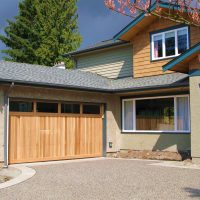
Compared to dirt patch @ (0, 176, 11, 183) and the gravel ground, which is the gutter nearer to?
the gravel ground

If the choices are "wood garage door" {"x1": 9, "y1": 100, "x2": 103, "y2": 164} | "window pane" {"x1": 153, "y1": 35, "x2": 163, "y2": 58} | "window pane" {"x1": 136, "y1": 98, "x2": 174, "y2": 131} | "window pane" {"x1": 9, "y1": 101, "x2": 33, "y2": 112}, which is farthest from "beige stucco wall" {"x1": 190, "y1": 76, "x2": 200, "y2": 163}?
"window pane" {"x1": 9, "y1": 101, "x2": 33, "y2": 112}

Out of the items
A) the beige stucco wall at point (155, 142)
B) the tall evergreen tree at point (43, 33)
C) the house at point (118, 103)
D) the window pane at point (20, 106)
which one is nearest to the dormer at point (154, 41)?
the house at point (118, 103)

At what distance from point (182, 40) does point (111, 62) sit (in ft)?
15.4

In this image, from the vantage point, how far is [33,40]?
124 feet

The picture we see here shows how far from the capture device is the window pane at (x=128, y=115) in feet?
57.5

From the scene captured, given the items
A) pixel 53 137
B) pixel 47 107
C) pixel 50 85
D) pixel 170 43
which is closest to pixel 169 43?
pixel 170 43

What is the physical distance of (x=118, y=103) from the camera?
17734 mm

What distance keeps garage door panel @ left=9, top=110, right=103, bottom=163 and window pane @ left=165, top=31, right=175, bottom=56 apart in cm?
437

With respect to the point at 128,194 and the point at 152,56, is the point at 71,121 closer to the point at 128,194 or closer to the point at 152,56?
the point at 152,56

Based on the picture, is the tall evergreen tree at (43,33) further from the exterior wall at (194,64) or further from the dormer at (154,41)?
the exterior wall at (194,64)

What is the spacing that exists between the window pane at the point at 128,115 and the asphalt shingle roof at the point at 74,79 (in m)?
0.99

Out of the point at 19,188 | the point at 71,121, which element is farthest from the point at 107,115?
the point at 19,188

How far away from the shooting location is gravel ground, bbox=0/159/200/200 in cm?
786

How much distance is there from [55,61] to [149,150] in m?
21.0
